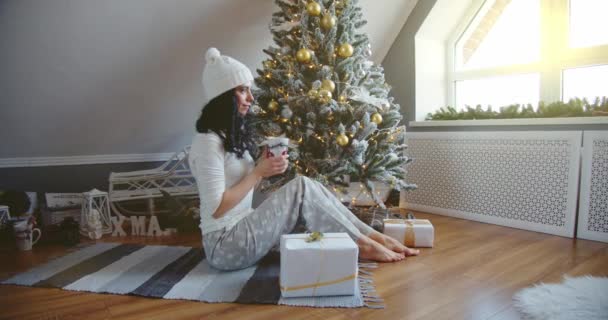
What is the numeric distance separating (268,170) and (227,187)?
21 centimetres

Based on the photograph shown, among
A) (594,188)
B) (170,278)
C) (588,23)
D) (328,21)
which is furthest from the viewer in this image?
(588,23)

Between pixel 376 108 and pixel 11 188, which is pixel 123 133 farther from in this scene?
pixel 376 108

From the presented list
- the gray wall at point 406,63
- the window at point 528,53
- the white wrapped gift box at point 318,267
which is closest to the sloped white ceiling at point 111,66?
the gray wall at point 406,63

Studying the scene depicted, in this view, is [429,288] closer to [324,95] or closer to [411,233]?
[411,233]

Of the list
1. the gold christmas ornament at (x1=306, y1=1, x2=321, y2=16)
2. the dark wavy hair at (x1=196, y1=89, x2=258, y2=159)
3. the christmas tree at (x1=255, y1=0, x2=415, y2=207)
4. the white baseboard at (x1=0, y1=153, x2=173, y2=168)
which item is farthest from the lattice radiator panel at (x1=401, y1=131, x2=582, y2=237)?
the white baseboard at (x1=0, y1=153, x2=173, y2=168)

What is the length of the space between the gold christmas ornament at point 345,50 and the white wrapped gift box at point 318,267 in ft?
4.01

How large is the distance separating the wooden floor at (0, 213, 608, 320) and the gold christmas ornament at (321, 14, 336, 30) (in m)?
1.34

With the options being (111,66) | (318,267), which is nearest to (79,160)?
(111,66)

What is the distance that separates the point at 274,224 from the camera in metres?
1.57

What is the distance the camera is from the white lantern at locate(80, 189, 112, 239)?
2.36 m

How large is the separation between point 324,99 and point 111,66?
4.09 ft

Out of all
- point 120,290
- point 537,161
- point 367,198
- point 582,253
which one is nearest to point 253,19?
point 367,198

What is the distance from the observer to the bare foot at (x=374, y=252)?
1662 millimetres

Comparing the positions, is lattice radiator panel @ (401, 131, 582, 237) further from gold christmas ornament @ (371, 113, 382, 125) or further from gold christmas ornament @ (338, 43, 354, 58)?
gold christmas ornament @ (338, 43, 354, 58)
